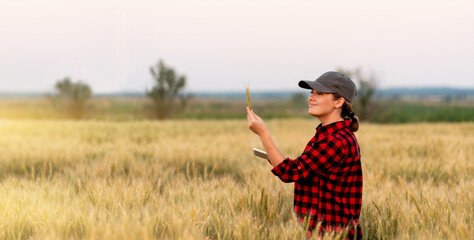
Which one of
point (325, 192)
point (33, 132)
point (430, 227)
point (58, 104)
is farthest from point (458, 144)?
point (58, 104)

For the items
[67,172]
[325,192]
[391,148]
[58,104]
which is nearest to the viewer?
[325,192]

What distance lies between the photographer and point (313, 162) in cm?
230

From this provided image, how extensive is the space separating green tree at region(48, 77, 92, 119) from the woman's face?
126 feet

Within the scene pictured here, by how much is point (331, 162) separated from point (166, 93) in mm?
27887

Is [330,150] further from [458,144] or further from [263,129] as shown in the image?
[458,144]

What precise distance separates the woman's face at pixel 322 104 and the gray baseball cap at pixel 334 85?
61 mm

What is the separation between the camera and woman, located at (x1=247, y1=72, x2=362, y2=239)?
7.63 feet

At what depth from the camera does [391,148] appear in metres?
6.97

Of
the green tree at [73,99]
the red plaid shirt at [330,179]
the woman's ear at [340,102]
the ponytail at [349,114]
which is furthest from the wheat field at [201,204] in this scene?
the green tree at [73,99]

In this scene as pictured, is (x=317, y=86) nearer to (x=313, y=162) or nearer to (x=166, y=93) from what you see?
(x=313, y=162)

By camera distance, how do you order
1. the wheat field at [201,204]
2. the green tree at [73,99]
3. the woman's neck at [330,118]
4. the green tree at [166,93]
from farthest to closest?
the green tree at [73,99], the green tree at [166,93], the woman's neck at [330,118], the wheat field at [201,204]

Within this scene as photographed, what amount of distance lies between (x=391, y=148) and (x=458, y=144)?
4.20 feet

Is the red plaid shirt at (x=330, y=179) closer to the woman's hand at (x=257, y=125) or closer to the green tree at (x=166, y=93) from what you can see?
the woman's hand at (x=257, y=125)

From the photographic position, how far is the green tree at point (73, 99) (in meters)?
37.7
